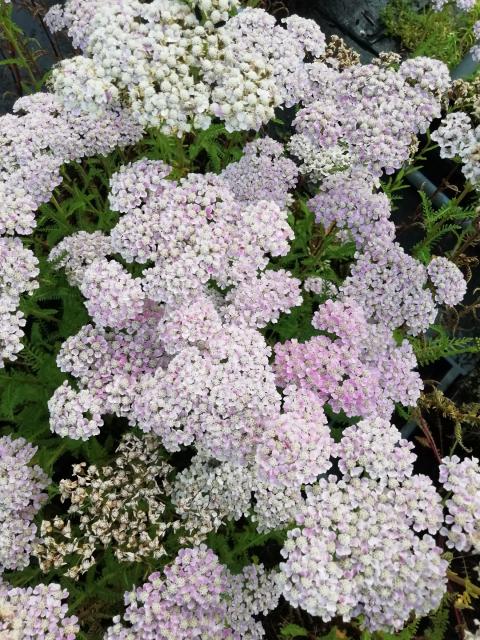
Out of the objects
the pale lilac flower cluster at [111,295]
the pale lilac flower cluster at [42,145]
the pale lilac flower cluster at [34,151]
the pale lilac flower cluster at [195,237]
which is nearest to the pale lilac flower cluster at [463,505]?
the pale lilac flower cluster at [195,237]

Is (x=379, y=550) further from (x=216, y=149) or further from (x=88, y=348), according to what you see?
(x=216, y=149)

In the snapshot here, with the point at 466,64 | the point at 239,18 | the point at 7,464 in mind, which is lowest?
the point at 7,464

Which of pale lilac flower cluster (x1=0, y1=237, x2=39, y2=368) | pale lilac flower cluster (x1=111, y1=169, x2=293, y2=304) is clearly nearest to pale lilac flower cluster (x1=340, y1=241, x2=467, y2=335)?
pale lilac flower cluster (x1=111, y1=169, x2=293, y2=304)

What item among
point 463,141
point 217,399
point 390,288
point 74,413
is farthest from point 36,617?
point 463,141

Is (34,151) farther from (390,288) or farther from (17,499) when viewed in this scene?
(390,288)

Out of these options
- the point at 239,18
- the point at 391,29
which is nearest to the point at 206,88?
the point at 239,18

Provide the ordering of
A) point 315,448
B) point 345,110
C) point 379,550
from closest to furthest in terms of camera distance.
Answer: point 379,550
point 315,448
point 345,110
